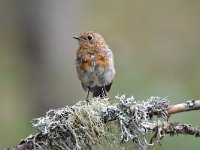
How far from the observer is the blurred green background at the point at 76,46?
7.74m

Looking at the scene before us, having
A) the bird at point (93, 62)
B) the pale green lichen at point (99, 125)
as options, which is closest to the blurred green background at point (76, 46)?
the bird at point (93, 62)

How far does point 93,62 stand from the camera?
18.5ft

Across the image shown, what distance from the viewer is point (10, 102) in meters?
9.98

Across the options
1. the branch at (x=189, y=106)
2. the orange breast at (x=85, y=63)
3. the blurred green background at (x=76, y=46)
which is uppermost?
the blurred green background at (x=76, y=46)

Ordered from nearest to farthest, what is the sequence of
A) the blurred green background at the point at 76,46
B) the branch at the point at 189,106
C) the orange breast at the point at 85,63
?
the branch at the point at 189,106 < the orange breast at the point at 85,63 < the blurred green background at the point at 76,46

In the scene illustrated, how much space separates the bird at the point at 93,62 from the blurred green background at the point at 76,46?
0.80 metres

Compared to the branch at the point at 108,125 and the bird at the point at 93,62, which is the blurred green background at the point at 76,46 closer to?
the bird at the point at 93,62

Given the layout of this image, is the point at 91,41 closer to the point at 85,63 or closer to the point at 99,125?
the point at 85,63

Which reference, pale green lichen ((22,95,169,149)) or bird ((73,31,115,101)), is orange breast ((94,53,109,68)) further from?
pale green lichen ((22,95,169,149))

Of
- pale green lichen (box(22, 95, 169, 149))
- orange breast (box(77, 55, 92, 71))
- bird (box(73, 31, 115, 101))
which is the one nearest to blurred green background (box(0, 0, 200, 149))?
bird (box(73, 31, 115, 101))

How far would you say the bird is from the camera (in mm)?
5641

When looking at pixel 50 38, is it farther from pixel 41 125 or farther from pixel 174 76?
pixel 41 125

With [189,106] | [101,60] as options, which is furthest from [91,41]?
[189,106]

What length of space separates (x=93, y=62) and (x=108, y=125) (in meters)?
1.72
